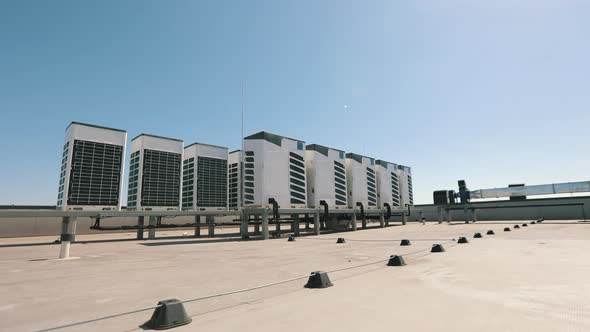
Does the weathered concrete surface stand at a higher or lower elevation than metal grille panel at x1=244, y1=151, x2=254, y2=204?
lower

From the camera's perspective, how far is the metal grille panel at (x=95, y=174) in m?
28.9

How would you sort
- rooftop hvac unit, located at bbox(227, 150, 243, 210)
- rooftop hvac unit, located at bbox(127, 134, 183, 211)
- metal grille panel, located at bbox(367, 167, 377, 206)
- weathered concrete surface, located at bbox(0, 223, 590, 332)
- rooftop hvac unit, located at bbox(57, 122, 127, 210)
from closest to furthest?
weathered concrete surface, located at bbox(0, 223, 590, 332) → rooftop hvac unit, located at bbox(57, 122, 127, 210) → rooftop hvac unit, located at bbox(127, 134, 183, 211) → rooftop hvac unit, located at bbox(227, 150, 243, 210) → metal grille panel, located at bbox(367, 167, 377, 206)

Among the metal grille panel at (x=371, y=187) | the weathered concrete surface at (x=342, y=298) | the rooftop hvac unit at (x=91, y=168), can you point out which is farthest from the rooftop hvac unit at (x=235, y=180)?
the metal grille panel at (x=371, y=187)

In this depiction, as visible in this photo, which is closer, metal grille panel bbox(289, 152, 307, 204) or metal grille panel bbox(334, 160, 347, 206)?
metal grille panel bbox(289, 152, 307, 204)

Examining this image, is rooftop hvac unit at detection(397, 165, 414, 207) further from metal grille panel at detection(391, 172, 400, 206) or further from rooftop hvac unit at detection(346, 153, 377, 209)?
rooftop hvac unit at detection(346, 153, 377, 209)

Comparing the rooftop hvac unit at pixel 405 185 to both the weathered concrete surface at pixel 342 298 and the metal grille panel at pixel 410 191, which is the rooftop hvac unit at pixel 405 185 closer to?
the metal grille panel at pixel 410 191

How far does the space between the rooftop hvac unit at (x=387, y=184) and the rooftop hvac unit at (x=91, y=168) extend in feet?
156

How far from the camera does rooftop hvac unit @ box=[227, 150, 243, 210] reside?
39969 millimetres

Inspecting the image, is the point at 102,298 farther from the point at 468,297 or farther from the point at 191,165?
the point at 191,165

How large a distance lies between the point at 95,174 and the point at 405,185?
63.1 metres

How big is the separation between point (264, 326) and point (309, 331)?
91cm

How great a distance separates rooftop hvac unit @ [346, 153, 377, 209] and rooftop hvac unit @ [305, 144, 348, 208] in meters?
3.95

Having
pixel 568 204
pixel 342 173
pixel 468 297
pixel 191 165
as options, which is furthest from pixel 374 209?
pixel 468 297

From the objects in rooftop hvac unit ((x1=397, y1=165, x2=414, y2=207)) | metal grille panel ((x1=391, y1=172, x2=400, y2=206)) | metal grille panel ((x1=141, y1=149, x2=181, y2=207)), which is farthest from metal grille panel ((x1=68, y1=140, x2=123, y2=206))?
rooftop hvac unit ((x1=397, y1=165, x2=414, y2=207))
